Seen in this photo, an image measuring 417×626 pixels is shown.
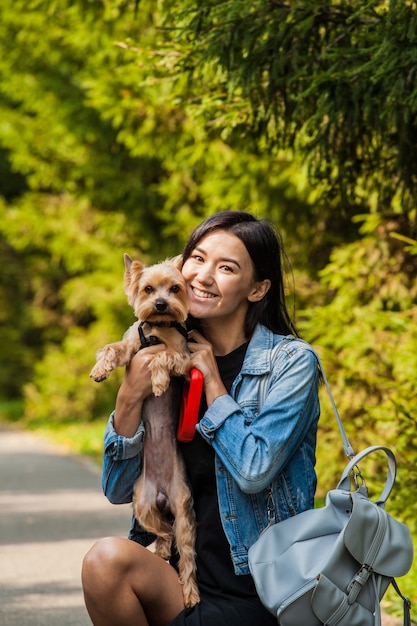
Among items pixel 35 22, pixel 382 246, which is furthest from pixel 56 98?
pixel 382 246

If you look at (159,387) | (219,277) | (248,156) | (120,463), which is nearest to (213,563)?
(120,463)

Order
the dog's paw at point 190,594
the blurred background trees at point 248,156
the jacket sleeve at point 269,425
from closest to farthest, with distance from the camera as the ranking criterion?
the jacket sleeve at point 269,425 → the dog's paw at point 190,594 → the blurred background trees at point 248,156

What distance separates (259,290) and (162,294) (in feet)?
1.18

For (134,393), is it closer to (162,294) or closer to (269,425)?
(162,294)

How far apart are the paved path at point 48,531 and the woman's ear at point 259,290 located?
2665mm

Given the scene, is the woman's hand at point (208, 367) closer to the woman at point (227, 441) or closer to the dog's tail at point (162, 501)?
the woman at point (227, 441)

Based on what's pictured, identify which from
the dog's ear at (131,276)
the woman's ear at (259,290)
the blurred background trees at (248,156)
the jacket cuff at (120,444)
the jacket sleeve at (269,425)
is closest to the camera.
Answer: the jacket sleeve at (269,425)

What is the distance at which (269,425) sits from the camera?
10.6 feet

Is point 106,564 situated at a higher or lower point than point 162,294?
lower

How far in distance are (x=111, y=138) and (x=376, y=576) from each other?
1247cm

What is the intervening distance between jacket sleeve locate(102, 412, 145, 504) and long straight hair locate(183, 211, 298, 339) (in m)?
0.59

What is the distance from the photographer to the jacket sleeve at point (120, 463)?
3.54 m

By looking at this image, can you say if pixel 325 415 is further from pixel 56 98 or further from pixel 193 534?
pixel 56 98

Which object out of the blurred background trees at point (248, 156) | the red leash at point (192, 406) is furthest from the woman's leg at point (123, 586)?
the blurred background trees at point (248, 156)
